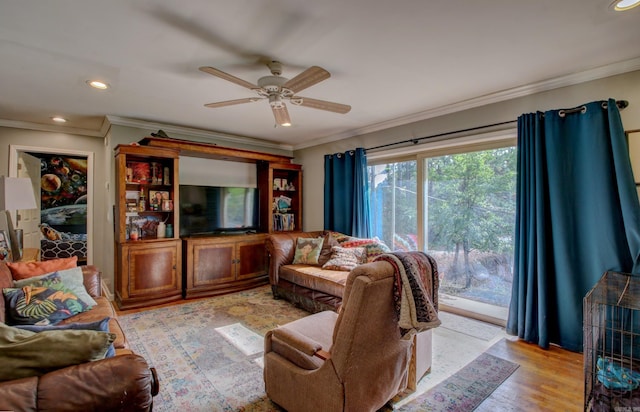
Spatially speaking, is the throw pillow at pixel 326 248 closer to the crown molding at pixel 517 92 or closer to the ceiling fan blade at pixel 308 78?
the crown molding at pixel 517 92

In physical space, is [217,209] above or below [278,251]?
above

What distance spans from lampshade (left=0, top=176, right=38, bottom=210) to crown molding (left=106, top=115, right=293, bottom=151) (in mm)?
1266

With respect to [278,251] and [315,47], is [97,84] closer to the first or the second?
[315,47]

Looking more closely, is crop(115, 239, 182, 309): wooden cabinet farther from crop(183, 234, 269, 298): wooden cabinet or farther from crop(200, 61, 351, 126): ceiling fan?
crop(200, 61, 351, 126): ceiling fan

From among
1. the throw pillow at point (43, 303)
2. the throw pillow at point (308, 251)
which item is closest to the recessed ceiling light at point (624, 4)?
the throw pillow at point (308, 251)

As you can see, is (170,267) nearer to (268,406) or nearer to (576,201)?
(268,406)

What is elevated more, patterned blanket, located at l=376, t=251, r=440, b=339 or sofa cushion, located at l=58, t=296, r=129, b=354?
patterned blanket, located at l=376, t=251, r=440, b=339

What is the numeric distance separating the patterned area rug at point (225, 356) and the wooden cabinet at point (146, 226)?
33 cm

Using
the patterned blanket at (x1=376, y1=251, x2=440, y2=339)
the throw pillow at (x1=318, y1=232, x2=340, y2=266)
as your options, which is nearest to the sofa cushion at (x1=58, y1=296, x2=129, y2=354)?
the patterned blanket at (x1=376, y1=251, x2=440, y2=339)

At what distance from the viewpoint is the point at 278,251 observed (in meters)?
4.14

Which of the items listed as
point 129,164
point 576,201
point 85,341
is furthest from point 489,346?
point 129,164

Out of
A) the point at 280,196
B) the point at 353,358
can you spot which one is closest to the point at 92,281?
the point at 353,358

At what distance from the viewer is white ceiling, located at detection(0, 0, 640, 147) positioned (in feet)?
5.76

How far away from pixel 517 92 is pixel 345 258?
8.30 ft
